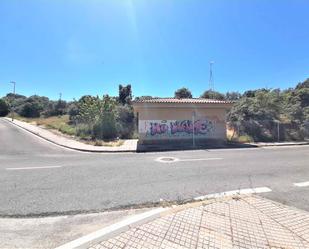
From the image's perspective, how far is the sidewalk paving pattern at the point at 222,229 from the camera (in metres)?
3.73

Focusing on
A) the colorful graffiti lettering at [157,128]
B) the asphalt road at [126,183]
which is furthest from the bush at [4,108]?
the asphalt road at [126,183]

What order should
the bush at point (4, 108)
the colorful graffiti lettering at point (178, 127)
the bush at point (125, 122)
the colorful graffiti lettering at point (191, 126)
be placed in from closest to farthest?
1. the colorful graffiti lettering at point (178, 127)
2. the colorful graffiti lettering at point (191, 126)
3. the bush at point (125, 122)
4. the bush at point (4, 108)

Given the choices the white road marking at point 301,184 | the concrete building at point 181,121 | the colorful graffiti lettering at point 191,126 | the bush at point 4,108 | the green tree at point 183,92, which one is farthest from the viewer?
the bush at point 4,108

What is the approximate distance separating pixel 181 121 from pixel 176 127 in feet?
1.87

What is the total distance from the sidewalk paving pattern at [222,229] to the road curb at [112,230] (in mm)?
113

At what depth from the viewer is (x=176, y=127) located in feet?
64.8

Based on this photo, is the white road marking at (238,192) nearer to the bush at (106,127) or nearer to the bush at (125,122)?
the bush at (106,127)

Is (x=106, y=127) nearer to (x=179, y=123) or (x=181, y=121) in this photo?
(x=179, y=123)

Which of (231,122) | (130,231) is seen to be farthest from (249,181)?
(231,122)

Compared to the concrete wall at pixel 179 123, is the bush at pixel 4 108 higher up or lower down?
higher up

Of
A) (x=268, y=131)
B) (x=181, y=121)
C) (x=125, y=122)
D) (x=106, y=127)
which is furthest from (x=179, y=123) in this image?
(x=268, y=131)

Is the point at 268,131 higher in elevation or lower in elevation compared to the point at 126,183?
higher

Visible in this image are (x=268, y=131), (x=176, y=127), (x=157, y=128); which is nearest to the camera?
(x=157, y=128)

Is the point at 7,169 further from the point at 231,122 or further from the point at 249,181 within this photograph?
the point at 231,122
